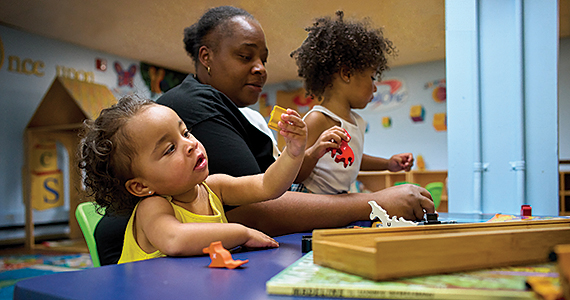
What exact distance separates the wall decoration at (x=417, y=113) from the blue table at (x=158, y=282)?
10.2 ft

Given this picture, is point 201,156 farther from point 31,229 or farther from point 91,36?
point 31,229

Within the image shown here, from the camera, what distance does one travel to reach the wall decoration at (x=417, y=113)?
3273 mm

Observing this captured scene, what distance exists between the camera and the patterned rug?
6.20ft

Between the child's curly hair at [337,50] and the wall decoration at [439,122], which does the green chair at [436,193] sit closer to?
the child's curly hair at [337,50]

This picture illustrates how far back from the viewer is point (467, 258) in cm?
25

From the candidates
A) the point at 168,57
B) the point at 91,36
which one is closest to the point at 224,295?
the point at 168,57

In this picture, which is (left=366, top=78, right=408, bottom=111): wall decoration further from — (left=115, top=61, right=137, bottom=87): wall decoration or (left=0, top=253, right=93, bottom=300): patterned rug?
(left=115, top=61, right=137, bottom=87): wall decoration

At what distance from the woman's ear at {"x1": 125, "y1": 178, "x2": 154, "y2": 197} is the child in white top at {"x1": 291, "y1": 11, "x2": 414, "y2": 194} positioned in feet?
1.36

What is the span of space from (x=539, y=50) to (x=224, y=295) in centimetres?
115

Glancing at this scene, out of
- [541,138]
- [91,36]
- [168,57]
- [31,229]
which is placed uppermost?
[91,36]

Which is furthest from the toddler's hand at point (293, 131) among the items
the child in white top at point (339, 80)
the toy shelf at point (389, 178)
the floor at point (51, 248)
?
the floor at point (51, 248)

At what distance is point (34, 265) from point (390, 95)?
105 inches

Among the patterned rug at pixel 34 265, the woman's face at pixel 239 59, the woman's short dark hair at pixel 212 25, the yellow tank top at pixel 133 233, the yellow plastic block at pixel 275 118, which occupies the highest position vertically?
the woman's short dark hair at pixel 212 25

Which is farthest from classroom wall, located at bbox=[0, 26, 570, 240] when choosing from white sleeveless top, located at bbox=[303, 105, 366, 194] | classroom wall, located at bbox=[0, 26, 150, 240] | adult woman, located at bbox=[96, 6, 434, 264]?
adult woman, located at bbox=[96, 6, 434, 264]
